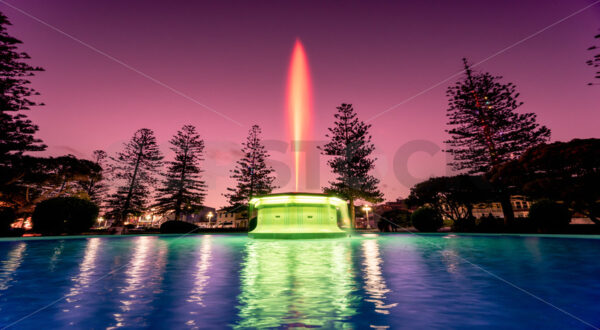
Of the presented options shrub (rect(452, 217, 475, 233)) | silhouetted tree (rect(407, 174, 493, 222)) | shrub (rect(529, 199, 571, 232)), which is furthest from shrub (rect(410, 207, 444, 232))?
shrub (rect(529, 199, 571, 232))

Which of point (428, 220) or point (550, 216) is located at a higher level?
point (428, 220)

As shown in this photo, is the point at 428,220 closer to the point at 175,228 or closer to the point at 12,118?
the point at 175,228

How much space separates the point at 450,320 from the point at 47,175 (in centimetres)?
3140

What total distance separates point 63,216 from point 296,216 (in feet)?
57.2

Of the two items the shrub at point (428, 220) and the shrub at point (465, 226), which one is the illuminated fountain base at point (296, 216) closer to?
the shrub at point (428, 220)

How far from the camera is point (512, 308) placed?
2975mm

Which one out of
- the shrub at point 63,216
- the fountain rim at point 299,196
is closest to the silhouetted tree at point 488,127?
the fountain rim at point 299,196

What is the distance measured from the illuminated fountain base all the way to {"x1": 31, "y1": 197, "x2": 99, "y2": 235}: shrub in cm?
1412

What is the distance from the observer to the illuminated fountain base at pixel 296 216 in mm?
16422

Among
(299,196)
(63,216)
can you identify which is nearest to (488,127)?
(299,196)

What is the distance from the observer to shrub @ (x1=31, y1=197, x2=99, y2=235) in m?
19.3

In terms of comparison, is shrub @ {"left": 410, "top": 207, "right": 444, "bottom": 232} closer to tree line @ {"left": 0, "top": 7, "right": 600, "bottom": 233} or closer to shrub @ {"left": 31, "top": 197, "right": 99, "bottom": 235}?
tree line @ {"left": 0, "top": 7, "right": 600, "bottom": 233}

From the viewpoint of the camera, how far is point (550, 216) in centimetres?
1695

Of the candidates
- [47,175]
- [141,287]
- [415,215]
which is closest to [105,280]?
[141,287]
